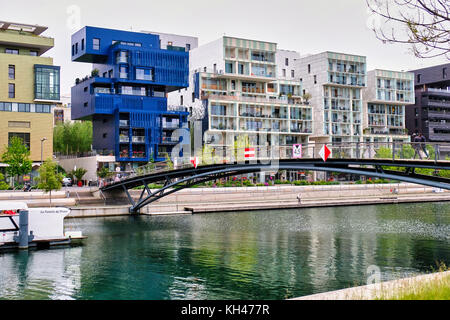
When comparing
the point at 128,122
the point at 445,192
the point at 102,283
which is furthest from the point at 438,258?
the point at 128,122

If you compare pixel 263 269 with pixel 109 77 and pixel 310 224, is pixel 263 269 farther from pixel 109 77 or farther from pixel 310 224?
pixel 109 77

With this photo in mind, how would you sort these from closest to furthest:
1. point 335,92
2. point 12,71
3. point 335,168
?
point 335,168
point 12,71
point 335,92

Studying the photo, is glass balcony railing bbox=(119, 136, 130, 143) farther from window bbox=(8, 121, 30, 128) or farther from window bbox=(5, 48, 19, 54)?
window bbox=(5, 48, 19, 54)

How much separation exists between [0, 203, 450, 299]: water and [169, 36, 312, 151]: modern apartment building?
128ft

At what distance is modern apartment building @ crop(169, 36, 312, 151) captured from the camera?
8394 centimetres

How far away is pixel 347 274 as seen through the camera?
77.3 ft

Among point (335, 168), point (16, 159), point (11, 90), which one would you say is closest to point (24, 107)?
point (11, 90)

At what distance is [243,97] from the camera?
86062 mm

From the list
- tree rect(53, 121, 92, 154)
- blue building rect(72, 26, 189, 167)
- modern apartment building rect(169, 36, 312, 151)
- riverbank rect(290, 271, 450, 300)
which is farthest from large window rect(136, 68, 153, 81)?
riverbank rect(290, 271, 450, 300)

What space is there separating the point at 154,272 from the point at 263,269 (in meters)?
5.20

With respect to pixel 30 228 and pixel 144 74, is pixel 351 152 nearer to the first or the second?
pixel 30 228

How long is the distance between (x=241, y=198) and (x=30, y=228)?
3250 centimetres
